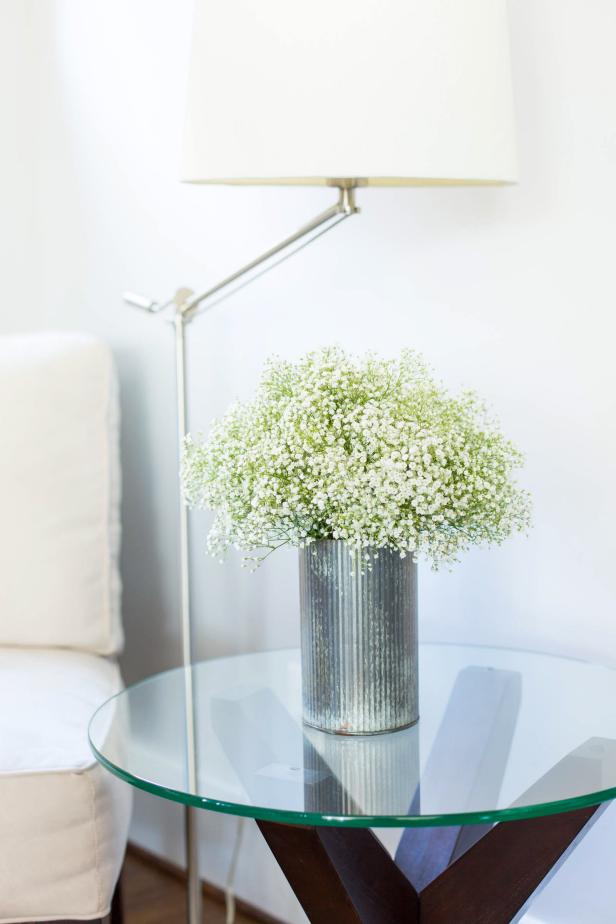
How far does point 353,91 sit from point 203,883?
1.30 meters

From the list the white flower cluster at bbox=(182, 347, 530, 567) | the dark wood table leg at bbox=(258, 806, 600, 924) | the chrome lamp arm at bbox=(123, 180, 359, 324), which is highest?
the chrome lamp arm at bbox=(123, 180, 359, 324)

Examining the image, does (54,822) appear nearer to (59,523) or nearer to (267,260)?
(59,523)

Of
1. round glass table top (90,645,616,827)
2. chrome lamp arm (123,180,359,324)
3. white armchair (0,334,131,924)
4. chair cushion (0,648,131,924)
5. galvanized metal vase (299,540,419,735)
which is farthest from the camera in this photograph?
white armchair (0,334,131,924)

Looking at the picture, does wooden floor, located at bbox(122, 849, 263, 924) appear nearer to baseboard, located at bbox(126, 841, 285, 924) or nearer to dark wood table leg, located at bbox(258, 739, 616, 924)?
baseboard, located at bbox(126, 841, 285, 924)

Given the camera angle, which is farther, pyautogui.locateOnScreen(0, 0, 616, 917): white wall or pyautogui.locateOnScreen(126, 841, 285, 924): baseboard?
pyautogui.locateOnScreen(126, 841, 285, 924): baseboard

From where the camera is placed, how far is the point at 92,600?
1.54 metres

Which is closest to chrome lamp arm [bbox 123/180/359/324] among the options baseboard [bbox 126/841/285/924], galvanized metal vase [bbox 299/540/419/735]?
galvanized metal vase [bbox 299/540/419/735]

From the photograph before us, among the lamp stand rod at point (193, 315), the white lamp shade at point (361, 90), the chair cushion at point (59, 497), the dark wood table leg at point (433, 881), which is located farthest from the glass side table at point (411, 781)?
the white lamp shade at point (361, 90)

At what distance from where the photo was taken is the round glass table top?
2.71 feet

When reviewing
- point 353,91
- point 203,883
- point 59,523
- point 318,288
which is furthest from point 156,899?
point 353,91

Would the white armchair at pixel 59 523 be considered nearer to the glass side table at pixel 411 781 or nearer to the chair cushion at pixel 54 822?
the chair cushion at pixel 54 822

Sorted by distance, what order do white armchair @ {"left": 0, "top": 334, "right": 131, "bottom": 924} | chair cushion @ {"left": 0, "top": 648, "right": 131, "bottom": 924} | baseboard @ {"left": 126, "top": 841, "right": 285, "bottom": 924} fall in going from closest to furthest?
1. chair cushion @ {"left": 0, "top": 648, "right": 131, "bottom": 924}
2. white armchair @ {"left": 0, "top": 334, "right": 131, "bottom": 924}
3. baseboard @ {"left": 126, "top": 841, "right": 285, "bottom": 924}

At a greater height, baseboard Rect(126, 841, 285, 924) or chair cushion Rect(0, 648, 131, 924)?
chair cushion Rect(0, 648, 131, 924)

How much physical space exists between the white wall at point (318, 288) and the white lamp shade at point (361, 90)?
161 millimetres
